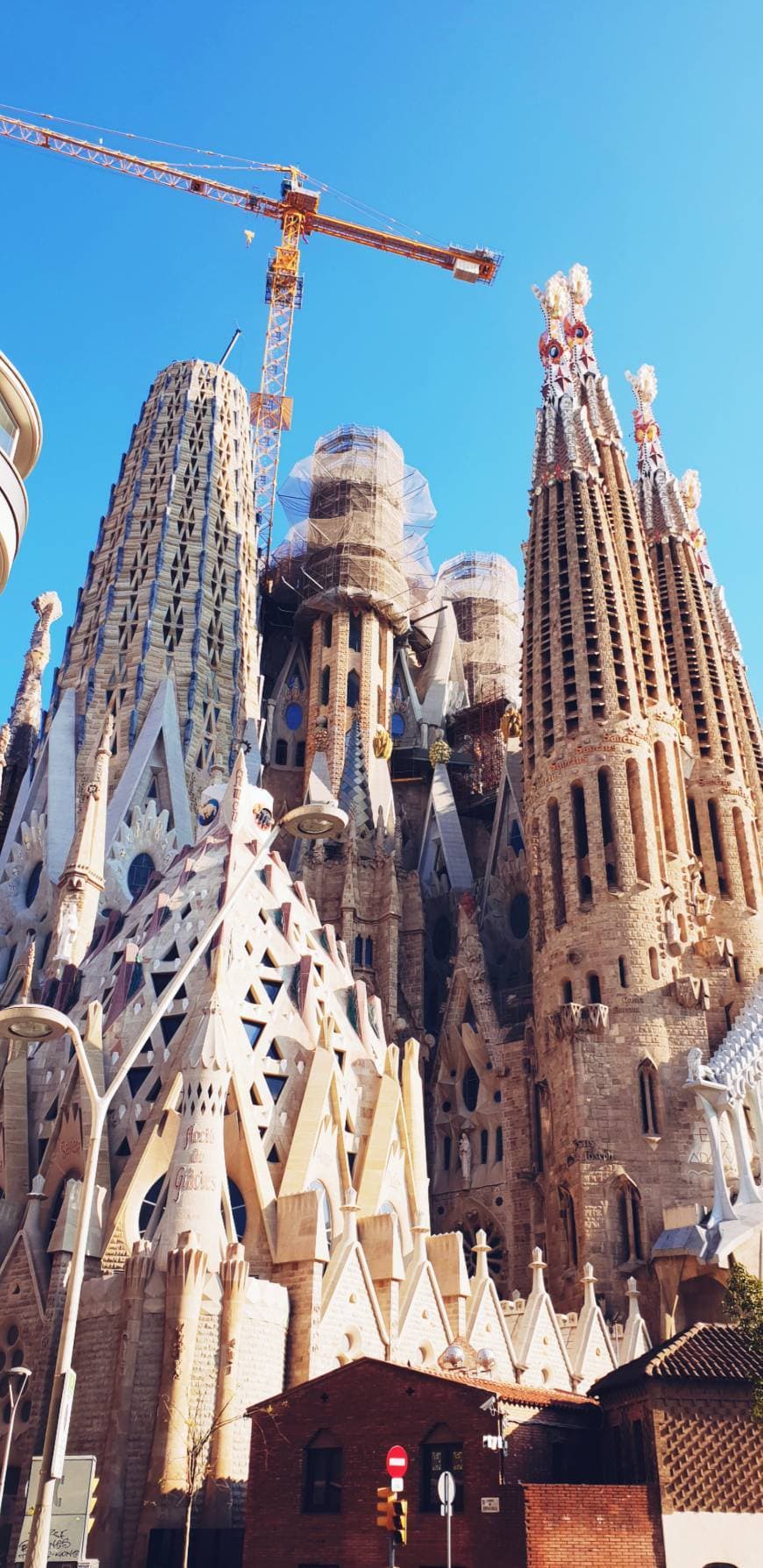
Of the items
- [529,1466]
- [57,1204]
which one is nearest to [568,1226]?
[57,1204]

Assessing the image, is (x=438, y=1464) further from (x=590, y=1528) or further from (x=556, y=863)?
(x=556, y=863)

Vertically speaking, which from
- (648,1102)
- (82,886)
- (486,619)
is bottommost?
(648,1102)

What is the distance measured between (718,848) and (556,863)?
6808 millimetres

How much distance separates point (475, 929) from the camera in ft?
153

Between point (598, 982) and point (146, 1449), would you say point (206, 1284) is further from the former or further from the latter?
point (598, 982)

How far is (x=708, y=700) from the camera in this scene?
50.8 metres

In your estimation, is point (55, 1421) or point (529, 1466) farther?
point (529, 1466)

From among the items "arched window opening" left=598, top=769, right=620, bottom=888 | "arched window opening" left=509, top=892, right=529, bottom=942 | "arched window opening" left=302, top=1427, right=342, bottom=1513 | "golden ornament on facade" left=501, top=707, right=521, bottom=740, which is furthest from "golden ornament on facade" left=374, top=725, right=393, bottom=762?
"arched window opening" left=302, top=1427, right=342, bottom=1513

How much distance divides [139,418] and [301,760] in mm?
15740

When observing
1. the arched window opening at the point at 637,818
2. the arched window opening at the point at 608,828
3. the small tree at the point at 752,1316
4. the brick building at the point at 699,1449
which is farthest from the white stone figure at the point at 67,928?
the brick building at the point at 699,1449

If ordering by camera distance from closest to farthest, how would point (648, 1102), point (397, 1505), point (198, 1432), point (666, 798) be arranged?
point (397, 1505)
point (198, 1432)
point (648, 1102)
point (666, 798)

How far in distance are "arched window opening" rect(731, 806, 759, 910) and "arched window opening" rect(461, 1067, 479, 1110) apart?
10.2 metres

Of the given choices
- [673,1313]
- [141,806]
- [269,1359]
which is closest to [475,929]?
[141,806]

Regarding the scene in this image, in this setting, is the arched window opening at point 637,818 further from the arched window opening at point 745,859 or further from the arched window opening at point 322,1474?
the arched window opening at point 322,1474
